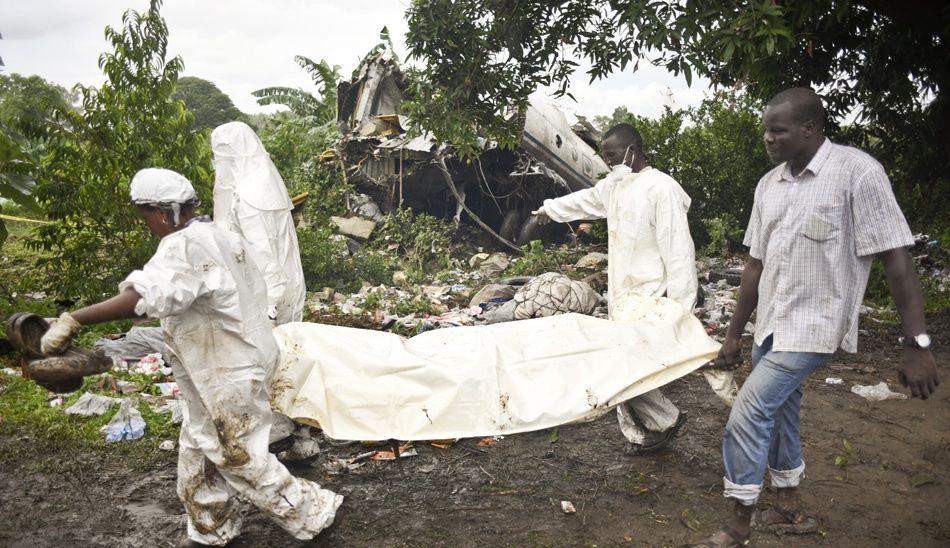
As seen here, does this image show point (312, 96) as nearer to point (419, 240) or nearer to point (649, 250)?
point (419, 240)

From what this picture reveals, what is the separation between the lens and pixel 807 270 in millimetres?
2662

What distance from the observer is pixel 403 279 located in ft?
29.8

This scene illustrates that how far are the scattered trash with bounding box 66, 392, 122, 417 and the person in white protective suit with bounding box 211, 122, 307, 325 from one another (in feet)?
4.25

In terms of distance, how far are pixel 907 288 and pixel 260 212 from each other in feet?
12.0

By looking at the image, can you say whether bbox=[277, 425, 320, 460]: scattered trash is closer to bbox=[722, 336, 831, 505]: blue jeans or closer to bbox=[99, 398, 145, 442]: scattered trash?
bbox=[99, 398, 145, 442]: scattered trash

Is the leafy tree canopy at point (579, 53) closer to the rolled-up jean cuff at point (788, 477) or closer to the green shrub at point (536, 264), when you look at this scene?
the rolled-up jean cuff at point (788, 477)

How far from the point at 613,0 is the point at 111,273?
5515 mm

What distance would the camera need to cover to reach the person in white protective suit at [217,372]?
104 inches

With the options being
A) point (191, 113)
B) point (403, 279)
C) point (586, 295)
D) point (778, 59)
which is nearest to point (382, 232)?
point (403, 279)

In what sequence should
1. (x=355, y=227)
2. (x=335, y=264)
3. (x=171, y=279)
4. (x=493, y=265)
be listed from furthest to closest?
(x=355, y=227), (x=493, y=265), (x=335, y=264), (x=171, y=279)

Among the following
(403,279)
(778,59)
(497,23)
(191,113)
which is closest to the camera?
(497,23)

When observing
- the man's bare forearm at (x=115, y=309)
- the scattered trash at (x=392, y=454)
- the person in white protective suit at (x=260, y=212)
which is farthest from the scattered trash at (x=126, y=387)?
the man's bare forearm at (x=115, y=309)

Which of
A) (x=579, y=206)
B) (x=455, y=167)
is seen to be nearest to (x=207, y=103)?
(x=455, y=167)

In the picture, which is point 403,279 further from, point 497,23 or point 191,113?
point 497,23
